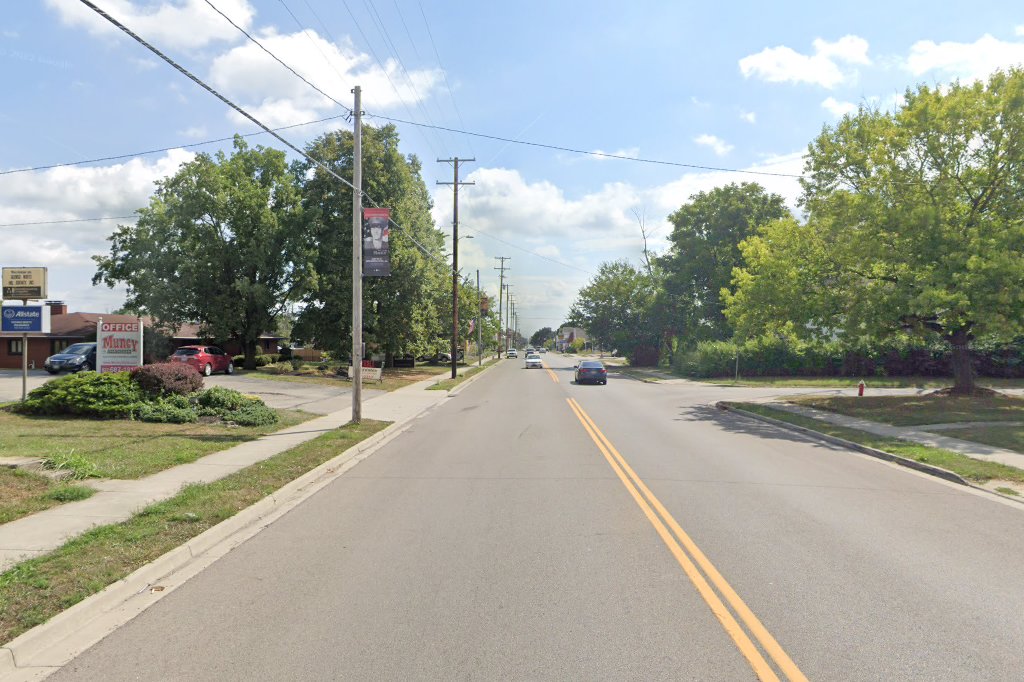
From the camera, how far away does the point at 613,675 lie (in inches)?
A: 152

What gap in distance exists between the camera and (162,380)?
16.7 metres

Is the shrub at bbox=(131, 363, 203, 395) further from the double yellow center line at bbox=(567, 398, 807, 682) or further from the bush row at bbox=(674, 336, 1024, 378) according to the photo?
the bush row at bbox=(674, 336, 1024, 378)

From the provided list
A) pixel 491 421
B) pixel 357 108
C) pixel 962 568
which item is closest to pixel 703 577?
pixel 962 568

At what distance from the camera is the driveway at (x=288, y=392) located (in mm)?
21516

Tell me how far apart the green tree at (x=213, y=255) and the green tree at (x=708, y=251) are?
3018cm

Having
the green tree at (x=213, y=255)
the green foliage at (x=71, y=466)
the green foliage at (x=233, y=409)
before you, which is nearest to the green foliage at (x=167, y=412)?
the green foliage at (x=233, y=409)

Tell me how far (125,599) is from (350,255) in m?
35.2

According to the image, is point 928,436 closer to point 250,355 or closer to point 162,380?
point 162,380

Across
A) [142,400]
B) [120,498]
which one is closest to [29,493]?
[120,498]

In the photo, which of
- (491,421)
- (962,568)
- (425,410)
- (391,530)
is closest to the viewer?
(962,568)

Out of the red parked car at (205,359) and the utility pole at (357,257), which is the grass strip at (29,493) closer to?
the utility pole at (357,257)

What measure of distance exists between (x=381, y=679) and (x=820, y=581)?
3.71 m

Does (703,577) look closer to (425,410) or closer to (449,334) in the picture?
(425,410)

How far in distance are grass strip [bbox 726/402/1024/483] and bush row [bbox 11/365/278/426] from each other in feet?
45.2
